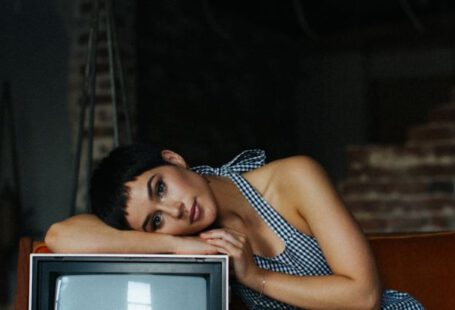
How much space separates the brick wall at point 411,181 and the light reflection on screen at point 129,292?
8.51 ft

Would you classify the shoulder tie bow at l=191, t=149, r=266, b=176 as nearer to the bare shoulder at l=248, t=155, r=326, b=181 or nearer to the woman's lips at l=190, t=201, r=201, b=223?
the bare shoulder at l=248, t=155, r=326, b=181

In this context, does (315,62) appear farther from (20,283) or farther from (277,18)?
(20,283)

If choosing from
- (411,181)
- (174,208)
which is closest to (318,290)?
(174,208)

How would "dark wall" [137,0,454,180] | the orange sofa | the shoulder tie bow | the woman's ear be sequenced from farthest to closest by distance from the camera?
"dark wall" [137,0,454,180] < the orange sofa < the shoulder tie bow < the woman's ear

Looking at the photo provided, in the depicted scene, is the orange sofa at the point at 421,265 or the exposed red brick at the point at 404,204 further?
the exposed red brick at the point at 404,204

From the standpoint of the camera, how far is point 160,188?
140cm

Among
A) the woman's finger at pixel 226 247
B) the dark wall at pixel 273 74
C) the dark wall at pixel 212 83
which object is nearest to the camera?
the woman's finger at pixel 226 247

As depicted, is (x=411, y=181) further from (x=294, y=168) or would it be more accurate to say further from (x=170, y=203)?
(x=170, y=203)

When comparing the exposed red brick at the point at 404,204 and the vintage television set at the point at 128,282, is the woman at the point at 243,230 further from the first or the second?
the exposed red brick at the point at 404,204

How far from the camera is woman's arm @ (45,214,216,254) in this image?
139cm

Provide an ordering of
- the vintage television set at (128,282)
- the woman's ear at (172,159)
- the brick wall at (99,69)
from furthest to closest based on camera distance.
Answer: the brick wall at (99,69)
the woman's ear at (172,159)
the vintage television set at (128,282)

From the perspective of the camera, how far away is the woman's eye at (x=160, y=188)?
4.59 ft

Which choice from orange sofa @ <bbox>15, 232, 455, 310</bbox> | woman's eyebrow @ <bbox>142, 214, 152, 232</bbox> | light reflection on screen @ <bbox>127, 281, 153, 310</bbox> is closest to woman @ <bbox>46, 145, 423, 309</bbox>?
woman's eyebrow @ <bbox>142, 214, 152, 232</bbox>

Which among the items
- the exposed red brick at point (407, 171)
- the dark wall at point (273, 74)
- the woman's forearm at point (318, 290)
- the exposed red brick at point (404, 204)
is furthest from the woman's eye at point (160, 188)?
the exposed red brick at point (407, 171)
